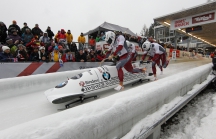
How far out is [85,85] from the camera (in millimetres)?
2730

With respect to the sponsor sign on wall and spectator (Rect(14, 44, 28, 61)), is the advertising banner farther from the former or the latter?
the sponsor sign on wall

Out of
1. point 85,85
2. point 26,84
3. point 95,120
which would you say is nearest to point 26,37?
point 26,84

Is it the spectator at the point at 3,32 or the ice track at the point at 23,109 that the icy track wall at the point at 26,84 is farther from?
the spectator at the point at 3,32

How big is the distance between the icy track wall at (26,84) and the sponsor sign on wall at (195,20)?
10411 millimetres

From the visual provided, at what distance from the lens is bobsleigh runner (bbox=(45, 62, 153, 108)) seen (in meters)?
2.42

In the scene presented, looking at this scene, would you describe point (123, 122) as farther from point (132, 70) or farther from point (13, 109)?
point (132, 70)

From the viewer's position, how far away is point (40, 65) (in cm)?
475

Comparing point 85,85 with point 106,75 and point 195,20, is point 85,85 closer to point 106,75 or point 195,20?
point 106,75

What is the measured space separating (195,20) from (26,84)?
453 inches

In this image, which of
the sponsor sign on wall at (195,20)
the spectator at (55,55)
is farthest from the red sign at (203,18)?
the spectator at (55,55)

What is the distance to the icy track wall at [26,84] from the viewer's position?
298 cm

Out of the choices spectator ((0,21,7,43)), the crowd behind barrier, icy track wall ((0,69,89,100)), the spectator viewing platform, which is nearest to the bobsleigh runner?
icy track wall ((0,69,89,100))

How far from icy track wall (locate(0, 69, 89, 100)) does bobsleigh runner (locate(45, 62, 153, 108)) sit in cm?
92

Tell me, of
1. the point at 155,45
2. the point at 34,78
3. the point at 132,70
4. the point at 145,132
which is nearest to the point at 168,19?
the point at 155,45
